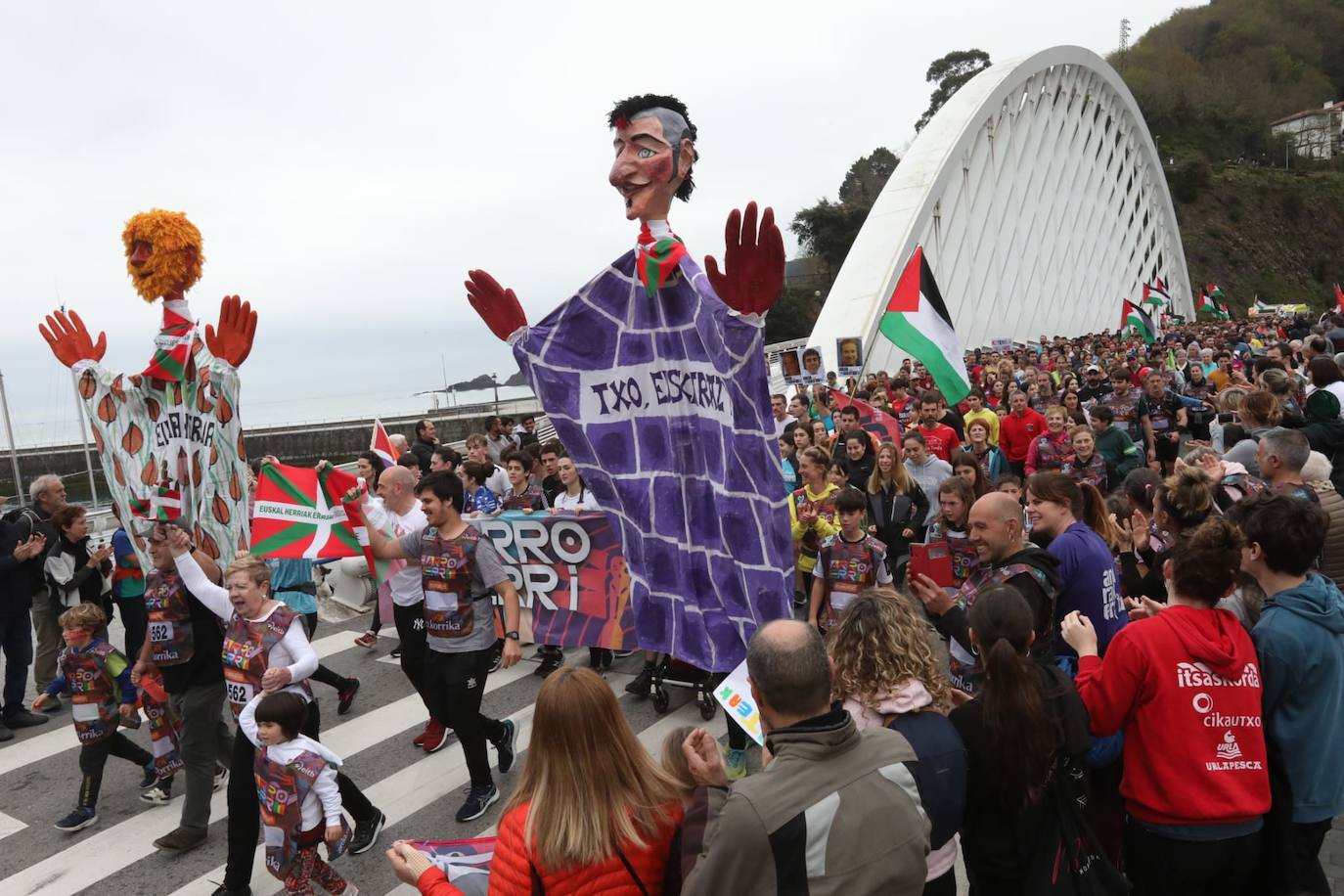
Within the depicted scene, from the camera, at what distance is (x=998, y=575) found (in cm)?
320

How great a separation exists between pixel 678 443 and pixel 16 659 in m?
5.71

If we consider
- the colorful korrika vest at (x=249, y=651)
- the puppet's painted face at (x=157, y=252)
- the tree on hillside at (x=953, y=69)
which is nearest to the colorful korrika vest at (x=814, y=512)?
the colorful korrika vest at (x=249, y=651)

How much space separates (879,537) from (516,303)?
3.50 meters

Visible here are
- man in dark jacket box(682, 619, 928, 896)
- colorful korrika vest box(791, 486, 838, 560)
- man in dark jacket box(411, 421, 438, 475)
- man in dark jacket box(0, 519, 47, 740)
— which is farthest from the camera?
man in dark jacket box(411, 421, 438, 475)

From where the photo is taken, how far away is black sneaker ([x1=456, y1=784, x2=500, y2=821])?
4.68 m

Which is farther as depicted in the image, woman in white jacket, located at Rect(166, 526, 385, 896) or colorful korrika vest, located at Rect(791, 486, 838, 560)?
colorful korrika vest, located at Rect(791, 486, 838, 560)

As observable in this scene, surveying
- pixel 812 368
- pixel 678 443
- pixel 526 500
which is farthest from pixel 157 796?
pixel 812 368

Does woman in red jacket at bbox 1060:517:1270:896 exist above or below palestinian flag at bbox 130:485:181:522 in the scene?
below

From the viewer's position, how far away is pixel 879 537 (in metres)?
6.65

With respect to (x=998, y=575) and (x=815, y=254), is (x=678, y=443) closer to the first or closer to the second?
(x=998, y=575)

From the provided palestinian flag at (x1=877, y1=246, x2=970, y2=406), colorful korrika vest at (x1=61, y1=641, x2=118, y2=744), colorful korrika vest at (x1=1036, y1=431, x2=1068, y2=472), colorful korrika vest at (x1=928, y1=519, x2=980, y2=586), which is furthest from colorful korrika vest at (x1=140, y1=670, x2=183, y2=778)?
colorful korrika vest at (x1=1036, y1=431, x2=1068, y2=472)

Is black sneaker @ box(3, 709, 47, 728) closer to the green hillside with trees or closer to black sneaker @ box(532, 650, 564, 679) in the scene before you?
black sneaker @ box(532, 650, 564, 679)

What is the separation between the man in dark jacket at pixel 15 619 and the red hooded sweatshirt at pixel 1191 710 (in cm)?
698

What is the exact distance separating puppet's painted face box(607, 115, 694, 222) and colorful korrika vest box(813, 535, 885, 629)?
7.60ft
